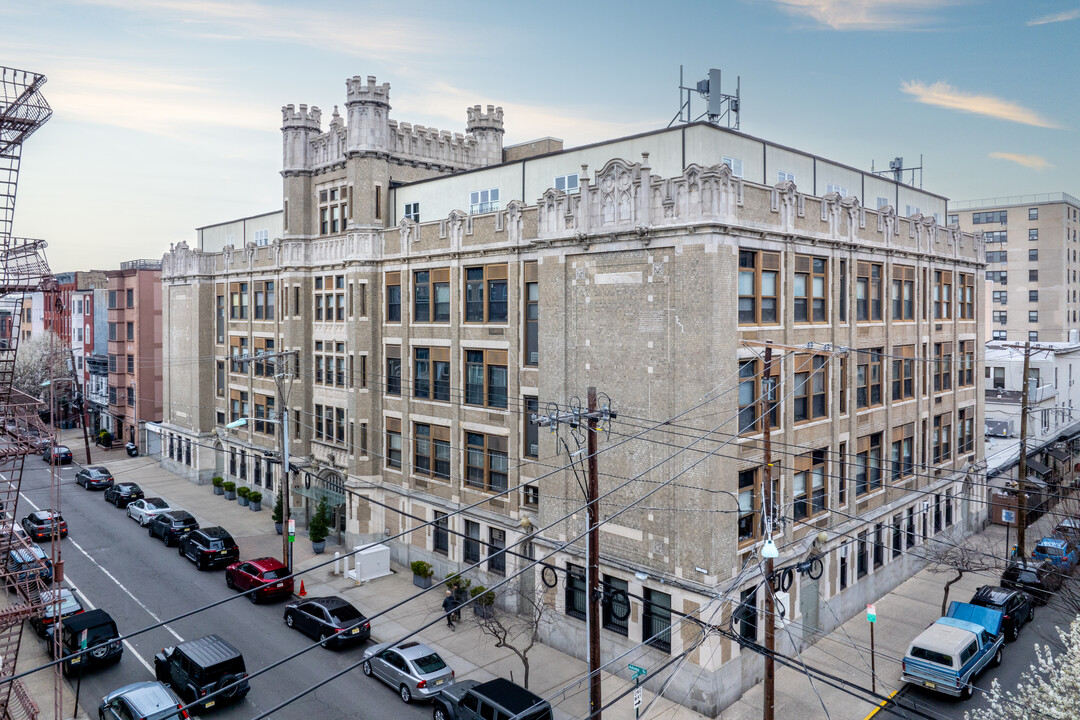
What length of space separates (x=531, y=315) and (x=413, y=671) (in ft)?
45.5

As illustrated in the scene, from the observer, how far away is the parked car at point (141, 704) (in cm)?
2030

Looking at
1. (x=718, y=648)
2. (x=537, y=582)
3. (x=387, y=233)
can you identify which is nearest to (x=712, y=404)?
(x=718, y=648)

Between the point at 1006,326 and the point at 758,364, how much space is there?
75.9m

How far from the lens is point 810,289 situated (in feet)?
89.1

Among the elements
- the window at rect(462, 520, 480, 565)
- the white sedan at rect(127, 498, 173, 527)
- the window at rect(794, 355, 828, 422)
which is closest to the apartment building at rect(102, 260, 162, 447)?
the white sedan at rect(127, 498, 173, 527)

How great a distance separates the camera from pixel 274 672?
2580 centimetres

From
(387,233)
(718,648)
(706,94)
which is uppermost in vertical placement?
(706,94)

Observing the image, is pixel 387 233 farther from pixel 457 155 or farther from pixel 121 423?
pixel 121 423

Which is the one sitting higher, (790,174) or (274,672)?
(790,174)

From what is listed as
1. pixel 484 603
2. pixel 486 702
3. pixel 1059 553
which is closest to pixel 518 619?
pixel 484 603

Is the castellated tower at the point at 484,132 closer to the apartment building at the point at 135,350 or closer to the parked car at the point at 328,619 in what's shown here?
the parked car at the point at 328,619

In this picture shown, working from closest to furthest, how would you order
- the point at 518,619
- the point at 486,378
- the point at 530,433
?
the point at 518,619 < the point at 530,433 < the point at 486,378

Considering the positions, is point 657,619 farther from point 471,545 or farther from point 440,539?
point 440,539

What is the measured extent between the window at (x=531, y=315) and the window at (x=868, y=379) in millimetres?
13110
